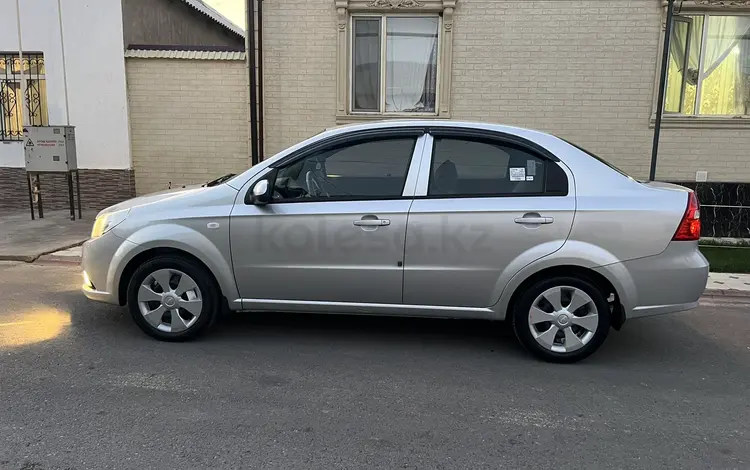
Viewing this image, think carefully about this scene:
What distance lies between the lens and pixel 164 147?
1048 centimetres

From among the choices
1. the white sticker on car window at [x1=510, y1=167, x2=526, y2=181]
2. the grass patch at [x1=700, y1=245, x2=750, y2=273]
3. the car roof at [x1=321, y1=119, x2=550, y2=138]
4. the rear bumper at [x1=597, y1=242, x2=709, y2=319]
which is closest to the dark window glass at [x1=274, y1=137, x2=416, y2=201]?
the car roof at [x1=321, y1=119, x2=550, y2=138]

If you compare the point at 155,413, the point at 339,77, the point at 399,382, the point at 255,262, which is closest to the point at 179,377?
the point at 155,413

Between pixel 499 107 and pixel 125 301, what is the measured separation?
23.2 feet

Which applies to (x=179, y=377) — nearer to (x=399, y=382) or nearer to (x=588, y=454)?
(x=399, y=382)

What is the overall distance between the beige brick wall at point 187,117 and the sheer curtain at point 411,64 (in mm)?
2595

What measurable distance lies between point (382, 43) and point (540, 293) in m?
6.82

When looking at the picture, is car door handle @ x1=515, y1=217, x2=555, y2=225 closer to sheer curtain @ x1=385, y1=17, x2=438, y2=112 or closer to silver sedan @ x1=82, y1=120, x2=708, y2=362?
silver sedan @ x1=82, y1=120, x2=708, y2=362

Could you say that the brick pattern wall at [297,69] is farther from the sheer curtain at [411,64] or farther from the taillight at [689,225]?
the taillight at [689,225]

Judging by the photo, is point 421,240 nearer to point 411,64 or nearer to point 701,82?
point 411,64

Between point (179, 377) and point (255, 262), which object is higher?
point (255, 262)

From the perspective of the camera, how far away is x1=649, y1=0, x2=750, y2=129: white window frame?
929cm

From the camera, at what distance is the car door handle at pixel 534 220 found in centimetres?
417

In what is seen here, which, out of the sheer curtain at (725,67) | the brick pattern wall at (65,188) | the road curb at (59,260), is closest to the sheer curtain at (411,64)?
the sheer curtain at (725,67)

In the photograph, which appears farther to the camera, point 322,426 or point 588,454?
point 322,426
